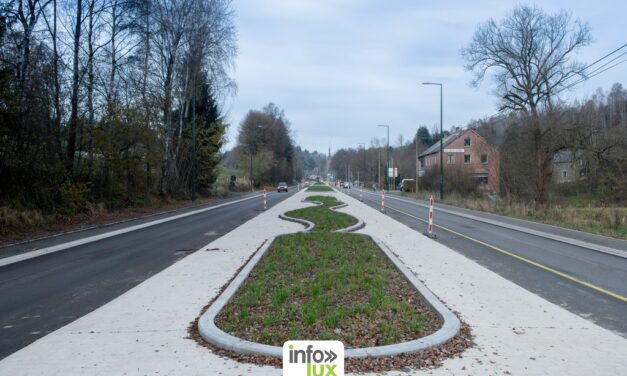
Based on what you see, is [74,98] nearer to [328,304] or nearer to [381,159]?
[328,304]

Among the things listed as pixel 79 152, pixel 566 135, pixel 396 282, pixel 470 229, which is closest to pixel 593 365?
pixel 396 282

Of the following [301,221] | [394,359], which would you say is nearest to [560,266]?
[394,359]

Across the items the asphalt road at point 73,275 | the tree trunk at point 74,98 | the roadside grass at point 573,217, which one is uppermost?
the tree trunk at point 74,98

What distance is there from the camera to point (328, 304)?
602 cm

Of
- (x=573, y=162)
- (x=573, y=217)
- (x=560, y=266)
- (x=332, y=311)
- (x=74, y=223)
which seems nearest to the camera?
(x=332, y=311)

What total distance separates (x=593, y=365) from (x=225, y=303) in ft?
14.2

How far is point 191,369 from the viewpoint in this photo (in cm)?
427

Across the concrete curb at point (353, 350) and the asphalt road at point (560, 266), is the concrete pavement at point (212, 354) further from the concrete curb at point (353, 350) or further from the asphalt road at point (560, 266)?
the asphalt road at point (560, 266)

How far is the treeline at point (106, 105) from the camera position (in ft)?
57.5

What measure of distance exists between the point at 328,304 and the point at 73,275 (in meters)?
5.79

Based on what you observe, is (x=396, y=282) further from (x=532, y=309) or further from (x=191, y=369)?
(x=191, y=369)

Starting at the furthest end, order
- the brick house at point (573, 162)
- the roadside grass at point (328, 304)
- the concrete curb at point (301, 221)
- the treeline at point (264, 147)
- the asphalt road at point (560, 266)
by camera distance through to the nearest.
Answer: the treeline at point (264, 147), the brick house at point (573, 162), the concrete curb at point (301, 221), the asphalt road at point (560, 266), the roadside grass at point (328, 304)

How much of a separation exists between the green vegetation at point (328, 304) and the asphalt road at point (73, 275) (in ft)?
7.55

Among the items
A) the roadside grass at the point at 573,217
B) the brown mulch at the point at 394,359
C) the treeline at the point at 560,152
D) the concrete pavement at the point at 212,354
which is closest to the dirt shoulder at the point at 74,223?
the concrete pavement at the point at 212,354
